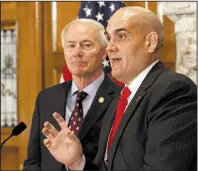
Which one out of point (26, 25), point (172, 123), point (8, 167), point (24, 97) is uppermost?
point (26, 25)

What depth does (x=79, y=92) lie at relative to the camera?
103 inches

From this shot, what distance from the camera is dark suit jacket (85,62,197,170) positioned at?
1582 mm

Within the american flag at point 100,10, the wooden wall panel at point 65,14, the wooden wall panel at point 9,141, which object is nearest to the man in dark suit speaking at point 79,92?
the american flag at point 100,10

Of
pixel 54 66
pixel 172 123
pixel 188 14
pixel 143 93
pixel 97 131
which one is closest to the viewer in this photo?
pixel 172 123

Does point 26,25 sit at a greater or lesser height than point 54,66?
greater

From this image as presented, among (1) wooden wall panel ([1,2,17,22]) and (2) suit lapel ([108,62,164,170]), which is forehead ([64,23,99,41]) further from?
(1) wooden wall panel ([1,2,17,22])

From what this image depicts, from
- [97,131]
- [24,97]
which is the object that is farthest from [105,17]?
[97,131]

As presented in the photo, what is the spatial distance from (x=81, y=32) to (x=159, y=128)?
1.15 m

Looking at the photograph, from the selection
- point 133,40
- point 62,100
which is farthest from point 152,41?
point 62,100

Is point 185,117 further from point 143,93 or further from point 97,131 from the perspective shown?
point 97,131

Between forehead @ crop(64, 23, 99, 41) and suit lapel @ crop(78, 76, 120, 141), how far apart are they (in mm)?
282

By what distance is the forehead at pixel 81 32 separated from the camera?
2.62 meters

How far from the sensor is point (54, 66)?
13.5 feet

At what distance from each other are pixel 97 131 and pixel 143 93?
75 centimetres
